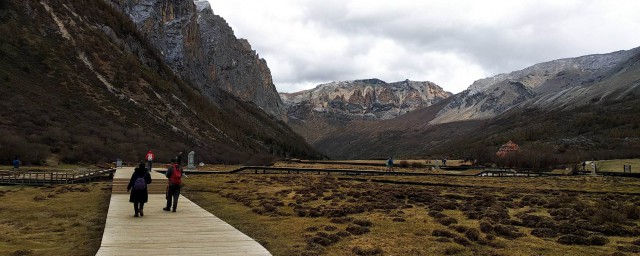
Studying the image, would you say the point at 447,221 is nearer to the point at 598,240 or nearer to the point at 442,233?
the point at 442,233

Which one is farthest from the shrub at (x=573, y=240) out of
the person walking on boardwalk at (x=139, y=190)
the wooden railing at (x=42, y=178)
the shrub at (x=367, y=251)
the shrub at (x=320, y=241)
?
the wooden railing at (x=42, y=178)

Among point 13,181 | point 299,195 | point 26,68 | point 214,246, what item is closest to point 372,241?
point 214,246

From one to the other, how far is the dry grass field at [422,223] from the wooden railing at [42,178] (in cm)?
1333

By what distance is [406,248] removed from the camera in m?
17.0

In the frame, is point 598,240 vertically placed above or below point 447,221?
below

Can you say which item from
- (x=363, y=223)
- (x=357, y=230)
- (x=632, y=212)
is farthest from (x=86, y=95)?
(x=632, y=212)

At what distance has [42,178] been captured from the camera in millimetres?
42688

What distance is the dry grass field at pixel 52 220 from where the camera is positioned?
16.5m

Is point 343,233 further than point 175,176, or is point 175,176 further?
point 175,176

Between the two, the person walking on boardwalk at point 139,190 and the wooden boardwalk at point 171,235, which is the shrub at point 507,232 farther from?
the person walking on boardwalk at point 139,190

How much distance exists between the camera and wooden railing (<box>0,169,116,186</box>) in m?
40.0

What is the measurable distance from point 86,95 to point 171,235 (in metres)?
98.2

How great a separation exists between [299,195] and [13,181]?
84.4ft

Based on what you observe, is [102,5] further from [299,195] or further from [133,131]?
[299,195]
